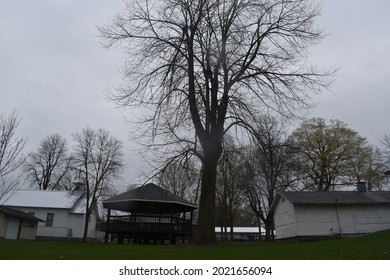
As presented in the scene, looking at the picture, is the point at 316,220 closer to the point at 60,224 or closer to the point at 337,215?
the point at 337,215

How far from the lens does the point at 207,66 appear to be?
15.7 metres

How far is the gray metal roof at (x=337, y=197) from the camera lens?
26672 mm

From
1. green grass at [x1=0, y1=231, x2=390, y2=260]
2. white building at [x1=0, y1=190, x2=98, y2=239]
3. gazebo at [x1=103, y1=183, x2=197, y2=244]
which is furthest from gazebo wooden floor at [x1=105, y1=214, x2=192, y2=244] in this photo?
white building at [x1=0, y1=190, x2=98, y2=239]

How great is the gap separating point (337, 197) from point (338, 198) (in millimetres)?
208

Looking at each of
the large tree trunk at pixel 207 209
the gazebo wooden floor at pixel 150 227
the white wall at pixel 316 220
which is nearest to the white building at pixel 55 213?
the gazebo wooden floor at pixel 150 227

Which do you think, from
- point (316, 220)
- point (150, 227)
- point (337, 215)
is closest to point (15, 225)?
point (150, 227)

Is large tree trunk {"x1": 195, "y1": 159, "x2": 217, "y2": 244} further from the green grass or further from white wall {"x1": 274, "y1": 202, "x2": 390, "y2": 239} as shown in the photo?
white wall {"x1": 274, "y1": 202, "x2": 390, "y2": 239}

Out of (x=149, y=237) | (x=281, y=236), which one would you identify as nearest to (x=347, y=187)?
(x=281, y=236)

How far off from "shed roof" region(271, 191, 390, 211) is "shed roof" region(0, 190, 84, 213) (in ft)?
83.3

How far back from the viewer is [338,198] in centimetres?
2741

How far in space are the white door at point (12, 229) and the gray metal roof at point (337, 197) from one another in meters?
26.8

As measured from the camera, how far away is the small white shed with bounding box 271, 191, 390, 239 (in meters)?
26.4

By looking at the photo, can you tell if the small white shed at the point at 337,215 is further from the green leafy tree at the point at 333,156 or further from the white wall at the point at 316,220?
the green leafy tree at the point at 333,156

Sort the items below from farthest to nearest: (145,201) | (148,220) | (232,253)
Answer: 1. (148,220)
2. (145,201)
3. (232,253)
